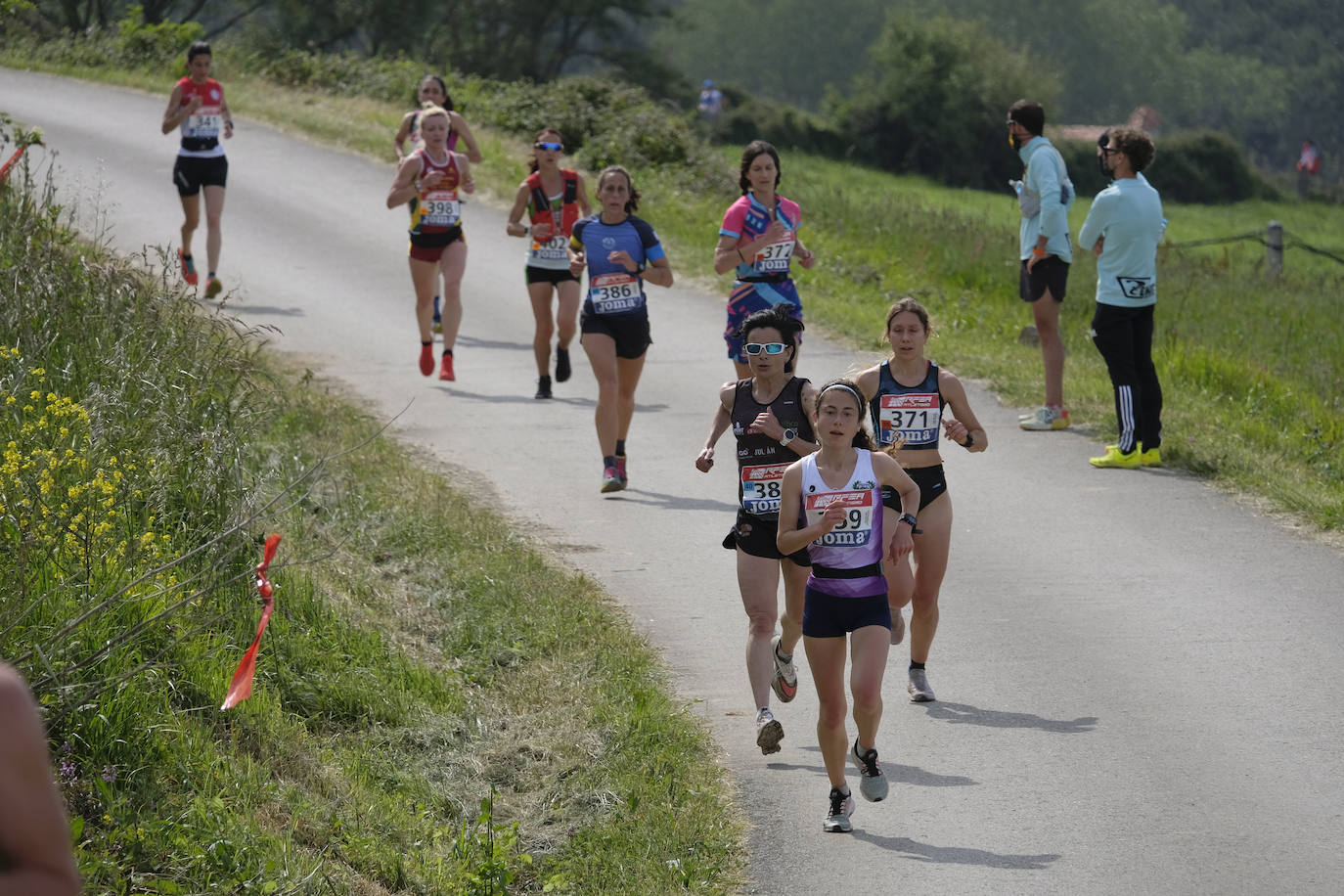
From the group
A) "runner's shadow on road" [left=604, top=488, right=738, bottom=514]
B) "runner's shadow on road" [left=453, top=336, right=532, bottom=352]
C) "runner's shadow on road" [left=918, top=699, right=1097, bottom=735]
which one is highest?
"runner's shadow on road" [left=918, top=699, right=1097, bottom=735]

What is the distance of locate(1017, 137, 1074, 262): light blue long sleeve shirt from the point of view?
467 inches

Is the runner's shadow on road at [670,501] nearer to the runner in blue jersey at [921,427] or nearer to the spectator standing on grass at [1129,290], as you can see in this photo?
the spectator standing on grass at [1129,290]

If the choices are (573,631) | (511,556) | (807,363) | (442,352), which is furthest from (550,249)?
(573,631)

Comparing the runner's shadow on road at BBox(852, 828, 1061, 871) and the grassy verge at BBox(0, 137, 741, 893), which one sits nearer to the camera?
the grassy verge at BBox(0, 137, 741, 893)

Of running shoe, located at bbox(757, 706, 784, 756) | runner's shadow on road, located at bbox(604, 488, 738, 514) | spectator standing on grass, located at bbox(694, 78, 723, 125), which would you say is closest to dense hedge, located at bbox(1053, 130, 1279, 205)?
spectator standing on grass, located at bbox(694, 78, 723, 125)

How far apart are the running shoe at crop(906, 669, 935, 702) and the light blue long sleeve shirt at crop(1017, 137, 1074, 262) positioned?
5.14m

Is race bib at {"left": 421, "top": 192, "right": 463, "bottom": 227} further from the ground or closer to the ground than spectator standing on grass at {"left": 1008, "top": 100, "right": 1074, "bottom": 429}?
closer to the ground

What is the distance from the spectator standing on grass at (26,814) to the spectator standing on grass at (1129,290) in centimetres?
961

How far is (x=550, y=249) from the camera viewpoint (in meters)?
12.4

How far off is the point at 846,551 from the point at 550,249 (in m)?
6.68

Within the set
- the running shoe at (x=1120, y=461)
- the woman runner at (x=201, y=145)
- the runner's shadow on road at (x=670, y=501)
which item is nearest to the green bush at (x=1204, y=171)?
the woman runner at (x=201, y=145)

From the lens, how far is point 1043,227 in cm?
1198

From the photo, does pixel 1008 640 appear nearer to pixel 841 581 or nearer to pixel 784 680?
pixel 784 680

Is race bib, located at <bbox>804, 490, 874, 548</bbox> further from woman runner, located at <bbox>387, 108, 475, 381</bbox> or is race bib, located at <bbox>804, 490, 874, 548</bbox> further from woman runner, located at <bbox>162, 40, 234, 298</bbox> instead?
woman runner, located at <bbox>162, 40, 234, 298</bbox>
